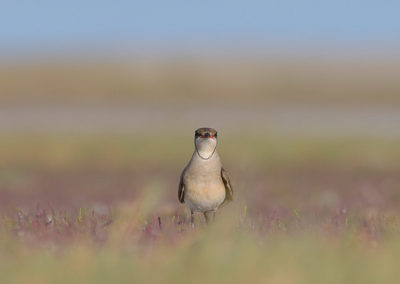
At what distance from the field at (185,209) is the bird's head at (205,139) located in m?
0.39

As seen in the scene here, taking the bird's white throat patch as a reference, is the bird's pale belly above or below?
below

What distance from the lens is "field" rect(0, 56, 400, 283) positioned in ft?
17.3

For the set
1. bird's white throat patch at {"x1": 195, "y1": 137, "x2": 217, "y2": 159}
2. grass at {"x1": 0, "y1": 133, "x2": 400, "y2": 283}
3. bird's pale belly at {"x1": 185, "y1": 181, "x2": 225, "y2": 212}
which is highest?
bird's white throat patch at {"x1": 195, "y1": 137, "x2": 217, "y2": 159}

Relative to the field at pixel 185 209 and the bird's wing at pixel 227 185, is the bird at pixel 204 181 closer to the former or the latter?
the bird's wing at pixel 227 185

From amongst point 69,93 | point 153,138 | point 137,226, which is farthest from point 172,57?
point 137,226

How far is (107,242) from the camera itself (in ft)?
21.1

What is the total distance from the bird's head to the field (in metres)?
0.39

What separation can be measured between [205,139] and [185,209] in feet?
6.57

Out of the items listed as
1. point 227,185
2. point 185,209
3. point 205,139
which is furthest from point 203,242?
point 185,209

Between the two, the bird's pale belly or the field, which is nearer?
the field

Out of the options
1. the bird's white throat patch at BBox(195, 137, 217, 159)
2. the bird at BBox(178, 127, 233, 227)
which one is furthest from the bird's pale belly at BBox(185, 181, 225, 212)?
the bird's white throat patch at BBox(195, 137, 217, 159)

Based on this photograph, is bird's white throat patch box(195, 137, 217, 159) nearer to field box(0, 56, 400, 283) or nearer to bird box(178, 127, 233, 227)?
bird box(178, 127, 233, 227)

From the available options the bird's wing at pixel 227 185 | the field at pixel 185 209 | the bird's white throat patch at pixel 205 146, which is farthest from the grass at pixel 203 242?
the bird's white throat patch at pixel 205 146

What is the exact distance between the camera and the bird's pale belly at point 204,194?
750 cm
